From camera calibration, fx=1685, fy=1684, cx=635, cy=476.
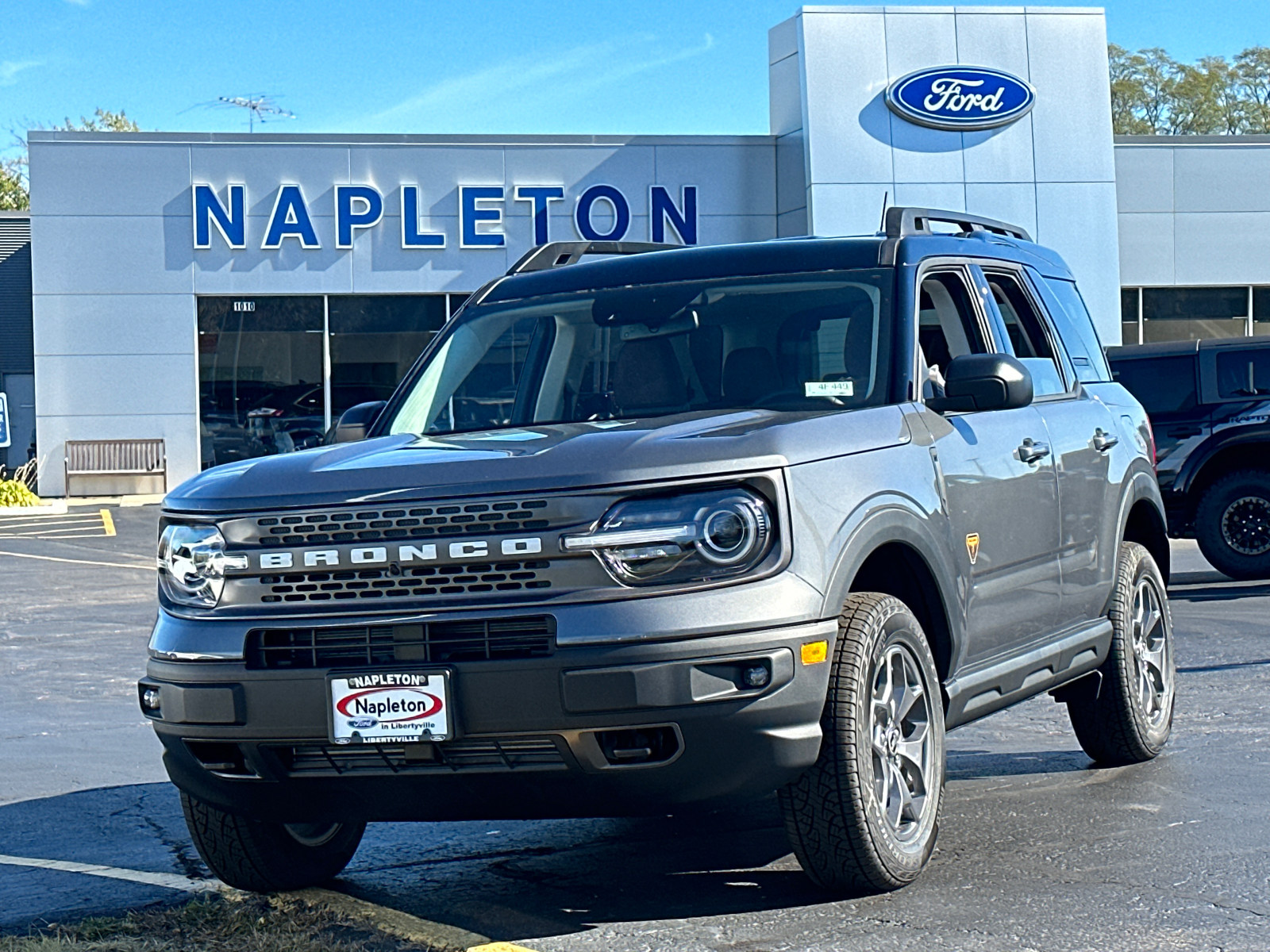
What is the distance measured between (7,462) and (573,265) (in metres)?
29.8

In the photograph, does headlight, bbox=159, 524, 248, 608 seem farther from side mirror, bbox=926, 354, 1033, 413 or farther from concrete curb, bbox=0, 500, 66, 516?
concrete curb, bbox=0, 500, 66, 516

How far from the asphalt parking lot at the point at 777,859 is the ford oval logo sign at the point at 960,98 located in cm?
2026

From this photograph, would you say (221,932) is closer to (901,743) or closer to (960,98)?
(901,743)

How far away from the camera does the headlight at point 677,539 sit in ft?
13.7

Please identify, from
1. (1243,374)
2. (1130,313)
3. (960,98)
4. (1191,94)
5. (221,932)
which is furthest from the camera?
(1191,94)

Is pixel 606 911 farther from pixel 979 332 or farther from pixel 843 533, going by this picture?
pixel 979 332

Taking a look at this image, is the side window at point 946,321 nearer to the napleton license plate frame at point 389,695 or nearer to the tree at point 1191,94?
the napleton license plate frame at point 389,695

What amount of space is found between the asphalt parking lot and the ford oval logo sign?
20.3m

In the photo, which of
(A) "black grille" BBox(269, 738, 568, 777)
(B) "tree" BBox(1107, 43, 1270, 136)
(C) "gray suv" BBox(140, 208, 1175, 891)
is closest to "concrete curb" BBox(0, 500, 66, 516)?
(C) "gray suv" BBox(140, 208, 1175, 891)

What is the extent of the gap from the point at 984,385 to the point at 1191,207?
25945 mm

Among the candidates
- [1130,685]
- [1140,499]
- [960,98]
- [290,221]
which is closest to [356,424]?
[1130,685]

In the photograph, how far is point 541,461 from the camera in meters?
4.32

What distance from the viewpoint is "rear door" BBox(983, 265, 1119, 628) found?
610 cm

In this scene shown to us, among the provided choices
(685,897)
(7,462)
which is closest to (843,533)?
(685,897)
